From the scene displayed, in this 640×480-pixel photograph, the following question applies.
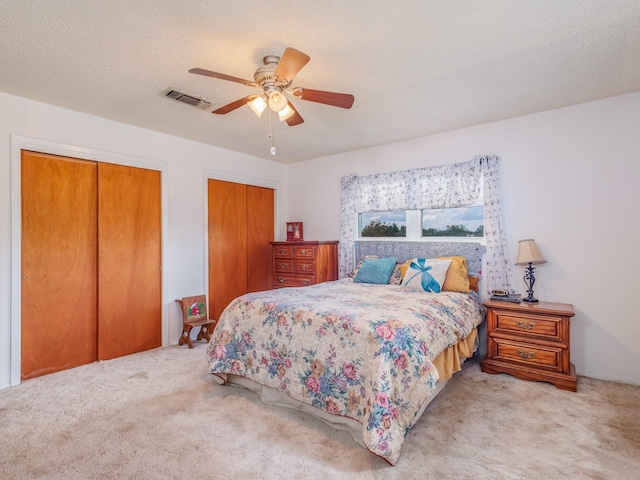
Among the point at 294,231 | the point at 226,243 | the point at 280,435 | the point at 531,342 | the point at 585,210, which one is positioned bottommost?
the point at 280,435

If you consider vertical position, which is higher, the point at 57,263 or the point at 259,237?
the point at 259,237

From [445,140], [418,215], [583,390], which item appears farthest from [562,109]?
[583,390]

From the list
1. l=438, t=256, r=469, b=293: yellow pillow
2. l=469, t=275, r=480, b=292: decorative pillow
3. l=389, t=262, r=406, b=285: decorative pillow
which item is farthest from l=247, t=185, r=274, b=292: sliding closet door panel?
l=469, t=275, r=480, b=292: decorative pillow

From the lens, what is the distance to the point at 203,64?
2.30 meters

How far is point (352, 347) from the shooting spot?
2016mm

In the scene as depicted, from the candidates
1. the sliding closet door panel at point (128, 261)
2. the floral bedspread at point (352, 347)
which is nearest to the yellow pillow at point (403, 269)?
the floral bedspread at point (352, 347)

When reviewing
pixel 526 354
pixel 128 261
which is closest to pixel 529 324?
pixel 526 354

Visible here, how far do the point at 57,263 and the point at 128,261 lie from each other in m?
0.61

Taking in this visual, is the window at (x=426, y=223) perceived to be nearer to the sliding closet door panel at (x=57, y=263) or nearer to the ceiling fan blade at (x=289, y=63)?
the ceiling fan blade at (x=289, y=63)

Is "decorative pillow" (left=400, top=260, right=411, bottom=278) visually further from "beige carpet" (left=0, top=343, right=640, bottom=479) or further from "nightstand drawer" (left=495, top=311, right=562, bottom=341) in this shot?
"beige carpet" (left=0, top=343, right=640, bottom=479)

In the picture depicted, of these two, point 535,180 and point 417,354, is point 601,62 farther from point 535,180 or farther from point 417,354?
point 417,354

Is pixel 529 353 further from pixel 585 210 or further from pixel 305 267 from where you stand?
pixel 305 267

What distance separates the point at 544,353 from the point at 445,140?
2351mm

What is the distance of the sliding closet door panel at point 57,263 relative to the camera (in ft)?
9.62
